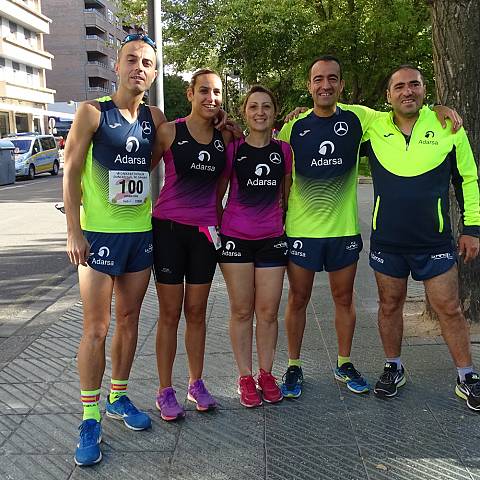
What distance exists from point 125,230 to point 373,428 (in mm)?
1859

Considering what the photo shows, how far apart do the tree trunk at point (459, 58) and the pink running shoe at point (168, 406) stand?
111 inches

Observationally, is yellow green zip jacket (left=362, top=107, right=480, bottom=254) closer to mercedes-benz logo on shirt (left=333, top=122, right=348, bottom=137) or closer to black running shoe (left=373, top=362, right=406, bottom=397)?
mercedes-benz logo on shirt (left=333, top=122, right=348, bottom=137)

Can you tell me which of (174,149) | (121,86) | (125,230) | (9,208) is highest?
(121,86)

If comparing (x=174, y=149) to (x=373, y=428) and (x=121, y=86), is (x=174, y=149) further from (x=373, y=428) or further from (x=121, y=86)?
(x=373, y=428)

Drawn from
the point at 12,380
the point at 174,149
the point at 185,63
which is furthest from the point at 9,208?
the point at 174,149

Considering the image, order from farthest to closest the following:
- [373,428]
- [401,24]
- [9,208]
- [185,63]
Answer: [185,63], [401,24], [9,208], [373,428]

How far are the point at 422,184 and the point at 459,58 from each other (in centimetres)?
171

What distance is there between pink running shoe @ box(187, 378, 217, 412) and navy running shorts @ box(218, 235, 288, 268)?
0.84 metres

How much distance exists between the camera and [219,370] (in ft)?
14.3

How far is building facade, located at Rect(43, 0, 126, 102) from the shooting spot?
66125 mm

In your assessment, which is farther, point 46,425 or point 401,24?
point 401,24

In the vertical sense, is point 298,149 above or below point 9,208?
above

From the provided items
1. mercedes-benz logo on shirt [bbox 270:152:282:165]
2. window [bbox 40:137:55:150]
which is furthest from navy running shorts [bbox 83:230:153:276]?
window [bbox 40:137:55:150]

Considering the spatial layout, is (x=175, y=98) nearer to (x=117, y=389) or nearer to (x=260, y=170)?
(x=260, y=170)
